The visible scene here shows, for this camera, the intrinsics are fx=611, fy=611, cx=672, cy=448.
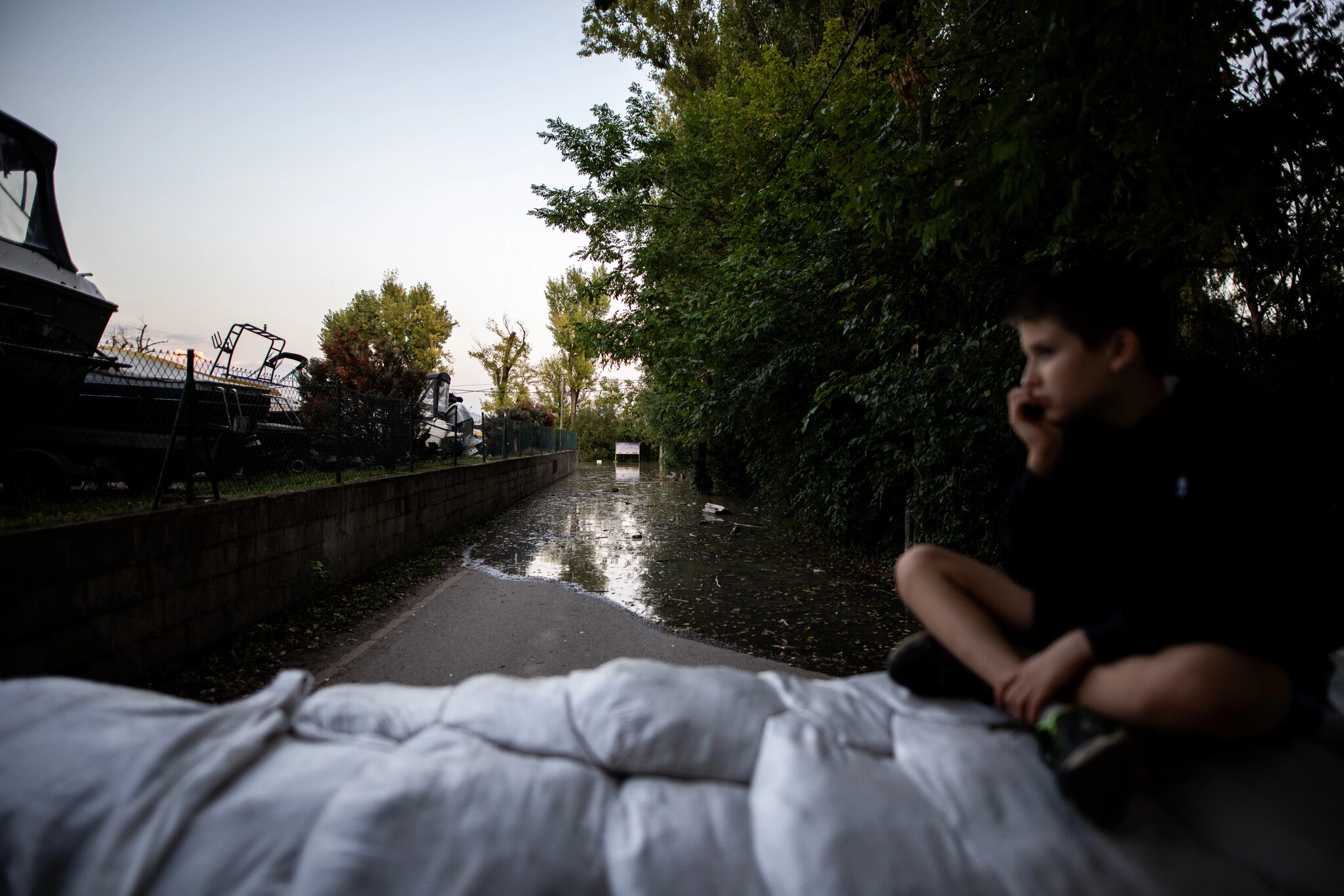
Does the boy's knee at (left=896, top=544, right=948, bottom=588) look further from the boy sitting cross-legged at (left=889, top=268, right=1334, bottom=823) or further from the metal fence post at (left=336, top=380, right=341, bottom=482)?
the metal fence post at (left=336, top=380, right=341, bottom=482)

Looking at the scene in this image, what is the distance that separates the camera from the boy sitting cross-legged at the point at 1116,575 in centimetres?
112

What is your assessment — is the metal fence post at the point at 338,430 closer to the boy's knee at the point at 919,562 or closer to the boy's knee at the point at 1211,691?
the boy's knee at the point at 919,562

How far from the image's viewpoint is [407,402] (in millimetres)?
8242

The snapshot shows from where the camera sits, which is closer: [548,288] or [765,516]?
[765,516]

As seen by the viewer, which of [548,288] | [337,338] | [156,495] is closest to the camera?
[156,495]

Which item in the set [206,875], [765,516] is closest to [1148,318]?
[206,875]

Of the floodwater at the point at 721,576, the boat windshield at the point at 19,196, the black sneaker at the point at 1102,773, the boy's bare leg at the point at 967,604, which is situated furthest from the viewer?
the floodwater at the point at 721,576

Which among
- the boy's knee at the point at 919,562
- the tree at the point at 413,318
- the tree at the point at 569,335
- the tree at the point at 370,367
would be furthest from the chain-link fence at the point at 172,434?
the tree at the point at 413,318

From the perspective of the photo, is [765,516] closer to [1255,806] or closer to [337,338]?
Answer: [337,338]

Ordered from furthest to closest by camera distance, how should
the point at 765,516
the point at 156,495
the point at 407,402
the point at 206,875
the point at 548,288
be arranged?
the point at 548,288 → the point at 765,516 → the point at 407,402 → the point at 156,495 → the point at 206,875

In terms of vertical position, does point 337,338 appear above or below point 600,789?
above

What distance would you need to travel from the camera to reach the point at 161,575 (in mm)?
3727

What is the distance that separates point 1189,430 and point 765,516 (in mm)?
11586

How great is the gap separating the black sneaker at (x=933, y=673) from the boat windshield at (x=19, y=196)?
645cm
